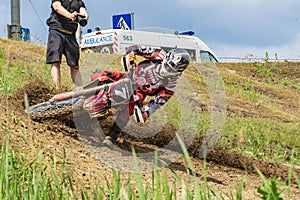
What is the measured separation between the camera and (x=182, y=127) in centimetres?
981

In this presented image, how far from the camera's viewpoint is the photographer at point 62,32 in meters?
8.25

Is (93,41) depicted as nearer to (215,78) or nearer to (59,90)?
(215,78)

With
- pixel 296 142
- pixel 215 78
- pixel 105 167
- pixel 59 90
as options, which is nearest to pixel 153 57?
pixel 105 167

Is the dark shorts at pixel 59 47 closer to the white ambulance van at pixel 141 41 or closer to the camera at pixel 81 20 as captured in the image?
the camera at pixel 81 20

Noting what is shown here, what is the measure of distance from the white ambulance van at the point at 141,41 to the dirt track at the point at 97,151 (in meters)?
15.8

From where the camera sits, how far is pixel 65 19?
Answer: 329 inches

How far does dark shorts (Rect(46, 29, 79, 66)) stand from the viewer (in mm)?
8297

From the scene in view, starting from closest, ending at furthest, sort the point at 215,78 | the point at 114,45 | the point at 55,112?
the point at 55,112 → the point at 215,78 → the point at 114,45

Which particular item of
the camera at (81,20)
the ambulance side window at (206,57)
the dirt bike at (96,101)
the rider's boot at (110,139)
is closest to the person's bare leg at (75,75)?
the camera at (81,20)

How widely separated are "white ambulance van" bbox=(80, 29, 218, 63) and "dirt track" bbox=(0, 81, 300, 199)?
15825mm

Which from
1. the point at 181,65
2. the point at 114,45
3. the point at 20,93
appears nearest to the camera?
the point at 181,65

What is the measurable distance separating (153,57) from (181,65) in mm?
362

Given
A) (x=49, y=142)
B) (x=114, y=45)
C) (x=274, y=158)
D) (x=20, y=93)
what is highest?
(x=114, y=45)

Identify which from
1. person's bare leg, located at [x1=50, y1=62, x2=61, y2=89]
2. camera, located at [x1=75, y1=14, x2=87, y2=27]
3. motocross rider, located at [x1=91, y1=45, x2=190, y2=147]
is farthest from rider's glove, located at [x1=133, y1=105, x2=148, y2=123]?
person's bare leg, located at [x1=50, y1=62, x2=61, y2=89]
